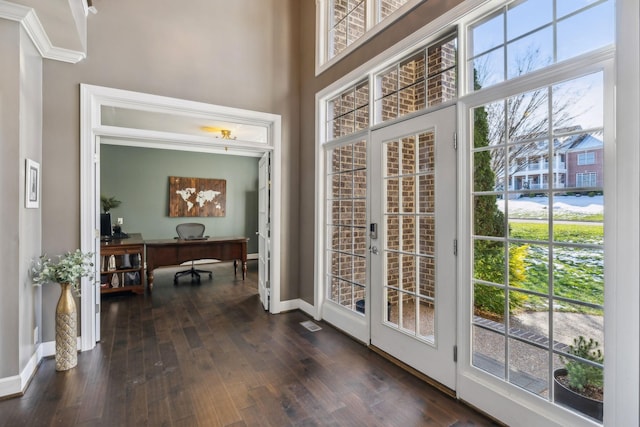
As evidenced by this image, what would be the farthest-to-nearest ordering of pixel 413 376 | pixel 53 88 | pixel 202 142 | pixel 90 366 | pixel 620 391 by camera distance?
pixel 202 142, pixel 53 88, pixel 90 366, pixel 413 376, pixel 620 391

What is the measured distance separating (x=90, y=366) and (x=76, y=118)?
85.4 inches

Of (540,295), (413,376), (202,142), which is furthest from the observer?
(202,142)

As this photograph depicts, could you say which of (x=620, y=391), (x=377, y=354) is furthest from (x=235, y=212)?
(x=620, y=391)

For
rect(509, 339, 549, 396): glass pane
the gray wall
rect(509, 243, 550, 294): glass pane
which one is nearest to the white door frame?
the gray wall

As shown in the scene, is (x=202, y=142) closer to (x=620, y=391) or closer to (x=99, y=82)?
(x=99, y=82)

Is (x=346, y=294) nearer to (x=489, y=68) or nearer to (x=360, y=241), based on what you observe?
(x=360, y=241)

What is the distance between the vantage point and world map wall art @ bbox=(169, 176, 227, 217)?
7512 millimetres

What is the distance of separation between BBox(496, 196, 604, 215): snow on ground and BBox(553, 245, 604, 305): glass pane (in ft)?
0.64

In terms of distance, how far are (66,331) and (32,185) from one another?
121cm

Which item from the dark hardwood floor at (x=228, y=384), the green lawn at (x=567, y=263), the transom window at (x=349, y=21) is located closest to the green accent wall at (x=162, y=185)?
the dark hardwood floor at (x=228, y=384)

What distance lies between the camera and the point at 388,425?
6.40ft

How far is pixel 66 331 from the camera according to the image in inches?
105

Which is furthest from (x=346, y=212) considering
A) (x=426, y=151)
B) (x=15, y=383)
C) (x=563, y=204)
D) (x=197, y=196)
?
(x=197, y=196)

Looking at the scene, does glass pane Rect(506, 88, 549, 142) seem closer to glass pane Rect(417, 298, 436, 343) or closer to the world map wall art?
glass pane Rect(417, 298, 436, 343)
